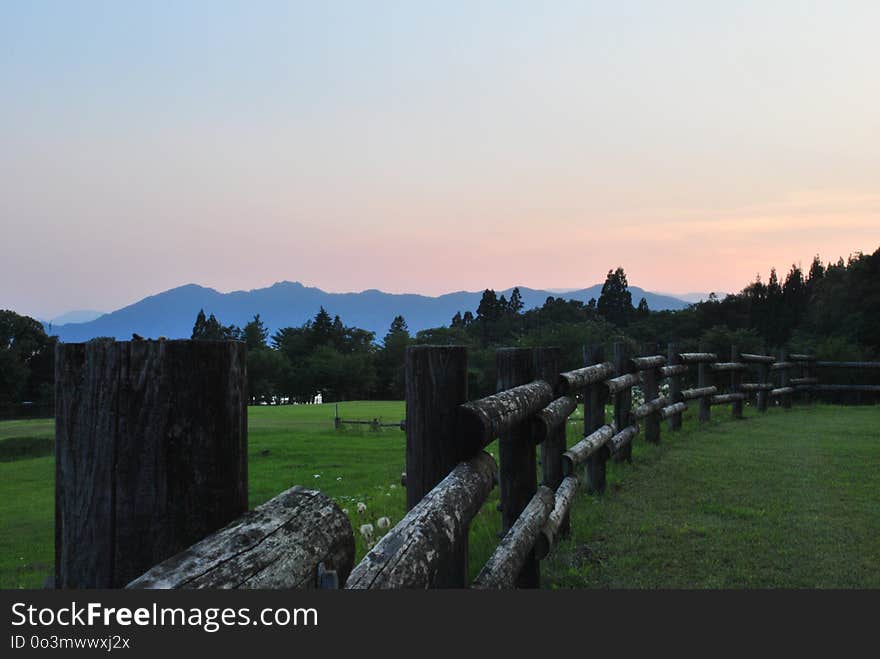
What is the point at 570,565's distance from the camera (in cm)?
515

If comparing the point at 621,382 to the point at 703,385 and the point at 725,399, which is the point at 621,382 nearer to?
the point at 703,385

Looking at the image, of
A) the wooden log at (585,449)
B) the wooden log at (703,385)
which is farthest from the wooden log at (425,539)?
the wooden log at (703,385)

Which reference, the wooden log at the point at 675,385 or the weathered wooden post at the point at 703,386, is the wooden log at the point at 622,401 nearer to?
the wooden log at the point at 675,385

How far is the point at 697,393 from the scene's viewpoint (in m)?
13.2

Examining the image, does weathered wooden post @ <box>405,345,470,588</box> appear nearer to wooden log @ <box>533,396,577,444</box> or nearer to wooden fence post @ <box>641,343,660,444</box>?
wooden log @ <box>533,396,577,444</box>

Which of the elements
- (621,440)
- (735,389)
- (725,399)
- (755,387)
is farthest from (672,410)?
(755,387)

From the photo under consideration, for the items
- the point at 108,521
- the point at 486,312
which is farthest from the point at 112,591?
the point at 486,312

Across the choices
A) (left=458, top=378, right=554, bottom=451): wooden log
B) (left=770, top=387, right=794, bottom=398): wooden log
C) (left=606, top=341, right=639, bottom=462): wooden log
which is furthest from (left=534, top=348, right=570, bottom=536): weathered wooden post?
(left=770, top=387, right=794, bottom=398): wooden log

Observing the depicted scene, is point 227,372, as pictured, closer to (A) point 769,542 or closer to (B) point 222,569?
(B) point 222,569

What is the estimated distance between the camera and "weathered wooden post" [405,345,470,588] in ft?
9.79

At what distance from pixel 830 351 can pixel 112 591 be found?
27.1m

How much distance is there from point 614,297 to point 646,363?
299ft

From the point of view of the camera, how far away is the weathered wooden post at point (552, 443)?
17.3 feet

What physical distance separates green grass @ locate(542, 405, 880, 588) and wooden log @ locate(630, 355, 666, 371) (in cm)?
116
